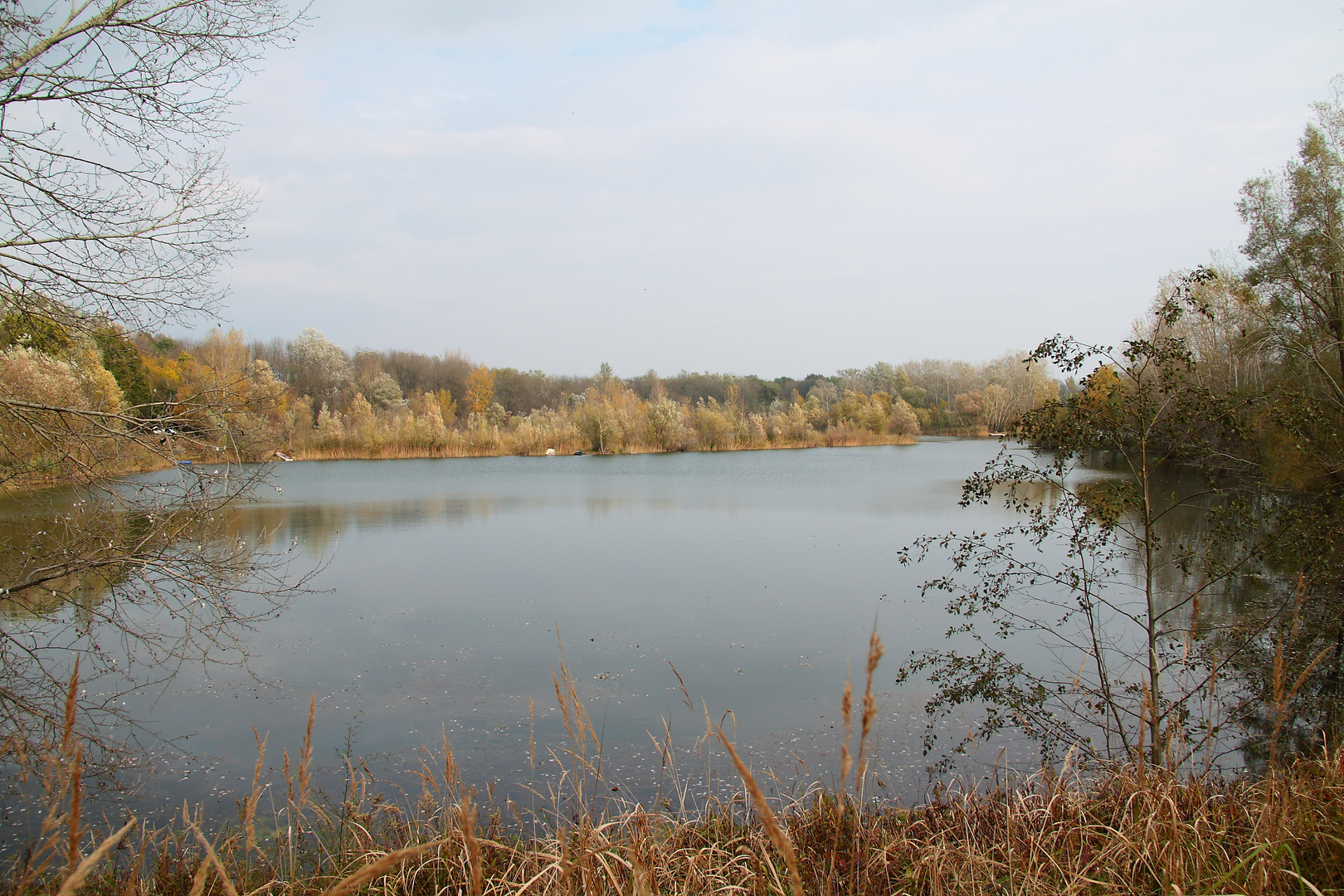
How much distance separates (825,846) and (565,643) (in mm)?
4816

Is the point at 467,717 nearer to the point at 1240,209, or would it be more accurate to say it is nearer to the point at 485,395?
the point at 1240,209

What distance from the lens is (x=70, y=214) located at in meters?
4.39

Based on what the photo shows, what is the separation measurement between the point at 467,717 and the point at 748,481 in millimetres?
19003

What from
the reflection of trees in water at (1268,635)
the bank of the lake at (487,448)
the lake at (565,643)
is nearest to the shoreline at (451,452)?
the bank of the lake at (487,448)

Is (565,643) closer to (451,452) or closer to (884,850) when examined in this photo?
(884,850)

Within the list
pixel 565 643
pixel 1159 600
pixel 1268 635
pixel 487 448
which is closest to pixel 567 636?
pixel 565 643

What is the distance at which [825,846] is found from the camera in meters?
2.92

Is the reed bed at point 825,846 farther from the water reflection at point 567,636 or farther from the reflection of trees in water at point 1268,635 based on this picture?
the reflection of trees in water at point 1268,635

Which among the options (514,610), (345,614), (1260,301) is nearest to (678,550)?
(514,610)

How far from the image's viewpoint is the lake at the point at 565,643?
5035 mm

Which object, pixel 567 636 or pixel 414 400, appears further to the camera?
pixel 414 400

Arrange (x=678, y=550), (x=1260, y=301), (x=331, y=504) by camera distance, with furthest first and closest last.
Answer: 1. (x=331, y=504)
2. (x=1260, y=301)
3. (x=678, y=550)

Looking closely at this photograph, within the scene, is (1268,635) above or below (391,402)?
below

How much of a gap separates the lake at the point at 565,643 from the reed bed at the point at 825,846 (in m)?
0.48
